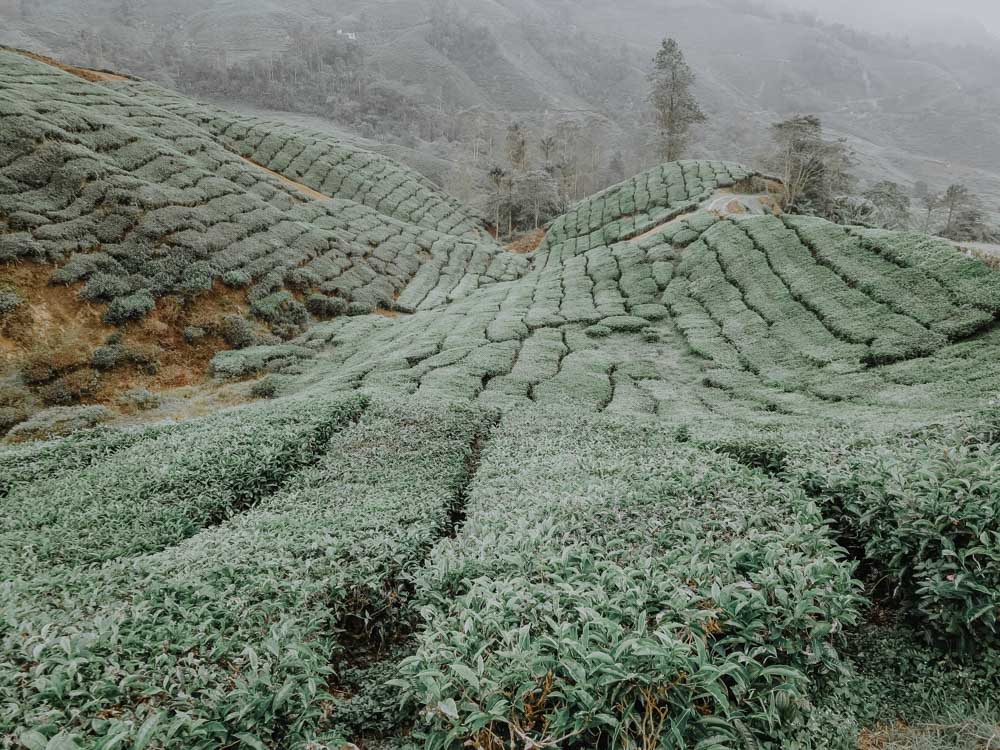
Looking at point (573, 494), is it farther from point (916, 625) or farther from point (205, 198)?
point (205, 198)

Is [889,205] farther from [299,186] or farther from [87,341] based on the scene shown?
[87,341]

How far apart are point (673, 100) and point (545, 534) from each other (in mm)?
53935

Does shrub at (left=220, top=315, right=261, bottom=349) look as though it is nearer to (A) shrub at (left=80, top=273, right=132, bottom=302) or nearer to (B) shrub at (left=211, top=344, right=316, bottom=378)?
(B) shrub at (left=211, top=344, right=316, bottom=378)

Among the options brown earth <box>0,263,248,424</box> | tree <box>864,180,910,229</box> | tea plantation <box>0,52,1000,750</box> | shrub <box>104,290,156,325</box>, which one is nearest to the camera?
tea plantation <box>0,52,1000,750</box>

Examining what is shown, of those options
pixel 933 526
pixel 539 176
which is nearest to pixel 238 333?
pixel 933 526

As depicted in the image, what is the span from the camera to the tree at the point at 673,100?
46.4 m

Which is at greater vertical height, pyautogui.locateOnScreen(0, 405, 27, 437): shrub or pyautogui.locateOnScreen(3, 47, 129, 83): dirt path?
pyautogui.locateOnScreen(3, 47, 129, 83): dirt path

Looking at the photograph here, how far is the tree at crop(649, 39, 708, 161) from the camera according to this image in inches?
1826

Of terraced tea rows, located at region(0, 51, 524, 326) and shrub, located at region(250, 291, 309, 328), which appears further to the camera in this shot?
shrub, located at region(250, 291, 309, 328)

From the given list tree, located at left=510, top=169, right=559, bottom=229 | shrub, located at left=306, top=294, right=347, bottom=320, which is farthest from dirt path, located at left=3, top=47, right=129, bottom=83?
tree, located at left=510, top=169, right=559, bottom=229

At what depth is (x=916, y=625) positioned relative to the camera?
4430 millimetres

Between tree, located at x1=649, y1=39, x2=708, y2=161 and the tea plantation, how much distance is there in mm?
36744

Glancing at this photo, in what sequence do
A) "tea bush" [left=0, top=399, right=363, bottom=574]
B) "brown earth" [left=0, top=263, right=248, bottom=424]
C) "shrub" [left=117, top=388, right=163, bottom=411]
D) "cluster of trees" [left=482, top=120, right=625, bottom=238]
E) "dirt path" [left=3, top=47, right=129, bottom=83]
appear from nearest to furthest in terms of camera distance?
"tea bush" [left=0, top=399, right=363, bottom=574] < "shrub" [left=117, top=388, right=163, bottom=411] < "brown earth" [left=0, top=263, right=248, bottom=424] < "dirt path" [left=3, top=47, right=129, bottom=83] < "cluster of trees" [left=482, top=120, right=625, bottom=238]

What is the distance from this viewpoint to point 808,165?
113 ft
